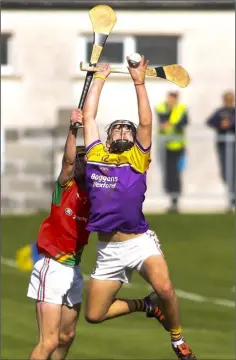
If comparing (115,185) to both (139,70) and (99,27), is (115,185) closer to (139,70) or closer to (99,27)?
(139,70)

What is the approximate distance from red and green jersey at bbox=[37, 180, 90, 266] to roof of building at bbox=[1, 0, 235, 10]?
19.0m

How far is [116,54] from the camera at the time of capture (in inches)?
1297

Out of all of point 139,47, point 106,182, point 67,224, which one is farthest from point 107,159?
point 139,47

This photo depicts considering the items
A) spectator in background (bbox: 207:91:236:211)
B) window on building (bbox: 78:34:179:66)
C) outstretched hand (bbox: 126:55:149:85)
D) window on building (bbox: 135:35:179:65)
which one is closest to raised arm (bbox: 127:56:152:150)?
outstretched hand (bbox: 126:55:149:85)

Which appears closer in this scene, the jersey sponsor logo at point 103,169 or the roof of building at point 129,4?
the jersey sponsor logo at point 103,169

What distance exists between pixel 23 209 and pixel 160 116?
3.19 m

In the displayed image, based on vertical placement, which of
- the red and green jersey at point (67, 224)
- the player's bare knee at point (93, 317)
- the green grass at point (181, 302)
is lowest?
the green grass at point (181, 302)

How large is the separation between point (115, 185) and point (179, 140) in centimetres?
1727

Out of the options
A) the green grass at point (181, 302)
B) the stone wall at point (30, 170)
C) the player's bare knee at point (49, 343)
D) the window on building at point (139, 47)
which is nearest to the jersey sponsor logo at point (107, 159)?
the player's bare knee at point (49, 343)

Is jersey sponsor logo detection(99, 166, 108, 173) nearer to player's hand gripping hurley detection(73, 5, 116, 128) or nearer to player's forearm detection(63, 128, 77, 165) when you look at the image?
player's forearm detection(63, 128, 77, 165)

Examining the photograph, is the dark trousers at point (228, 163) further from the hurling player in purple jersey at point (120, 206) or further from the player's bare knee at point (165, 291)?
the player's bare knee at point (165, 291)

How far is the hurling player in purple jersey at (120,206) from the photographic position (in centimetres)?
1274

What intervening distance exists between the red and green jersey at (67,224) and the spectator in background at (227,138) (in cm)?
1675

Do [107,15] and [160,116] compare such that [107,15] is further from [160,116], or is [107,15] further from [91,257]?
[160,116]
